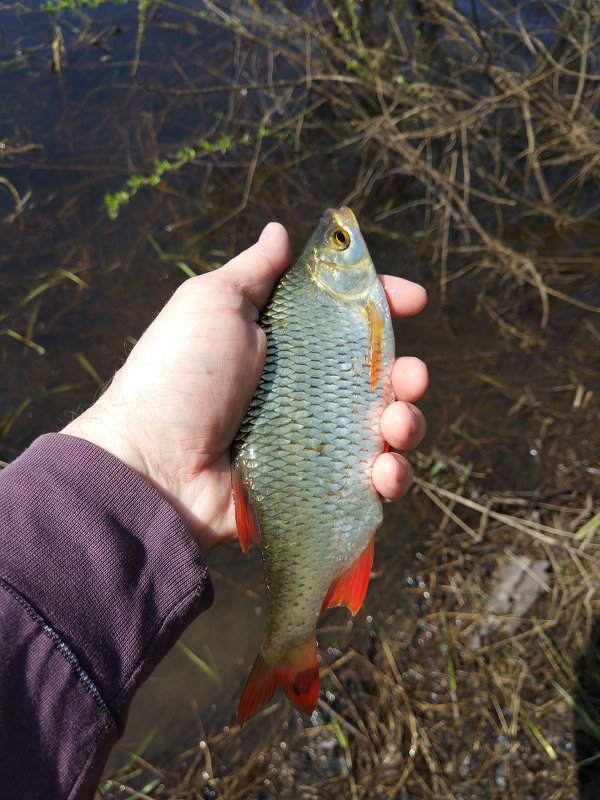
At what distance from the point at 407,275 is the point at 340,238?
2.83 meters

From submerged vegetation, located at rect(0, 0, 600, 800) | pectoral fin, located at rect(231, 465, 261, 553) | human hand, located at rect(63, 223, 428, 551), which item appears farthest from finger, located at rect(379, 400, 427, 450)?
submerged vegetation, located at rect(0, 0, 600, 800)

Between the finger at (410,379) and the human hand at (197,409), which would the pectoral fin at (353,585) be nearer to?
the human hand at (197,409)

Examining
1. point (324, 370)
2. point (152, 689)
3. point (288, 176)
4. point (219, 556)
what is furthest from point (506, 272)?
point (152, 689)

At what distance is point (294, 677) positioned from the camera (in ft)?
6.61

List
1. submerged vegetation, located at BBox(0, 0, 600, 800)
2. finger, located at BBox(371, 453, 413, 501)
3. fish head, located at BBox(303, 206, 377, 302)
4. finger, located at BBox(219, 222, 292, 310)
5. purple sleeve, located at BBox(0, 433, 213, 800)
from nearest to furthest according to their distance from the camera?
purple sleeve, located at BBox(0, 433, 213, 800) → finger, located at BBox(371, 453, 413, 501) → fish head, located at BBox(303, 206, 377, 302) → finger, located at BBox(219, 222, 292, 310) → submerged vegetation, located at BBox(0, 0, 600, 800)

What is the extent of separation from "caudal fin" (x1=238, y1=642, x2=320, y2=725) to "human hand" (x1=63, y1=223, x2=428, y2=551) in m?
0.50

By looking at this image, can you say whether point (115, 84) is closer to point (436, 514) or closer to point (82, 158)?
point (82, 158)

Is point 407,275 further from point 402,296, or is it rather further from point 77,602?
point 77,602

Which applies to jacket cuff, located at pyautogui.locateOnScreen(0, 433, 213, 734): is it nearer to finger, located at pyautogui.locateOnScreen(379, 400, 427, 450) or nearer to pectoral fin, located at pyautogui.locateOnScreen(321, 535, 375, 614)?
pectoral fin, located at pyautogui.locateOnScreen(321, 535, 375, 614)

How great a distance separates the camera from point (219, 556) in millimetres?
3693

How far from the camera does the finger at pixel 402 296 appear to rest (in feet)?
8.59

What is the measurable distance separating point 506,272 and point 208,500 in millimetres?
3352

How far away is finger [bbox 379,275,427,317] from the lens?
8.59 feet

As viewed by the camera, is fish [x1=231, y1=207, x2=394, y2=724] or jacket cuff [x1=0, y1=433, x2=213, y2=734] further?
fish [x1=231, y1=207, x2=394, y2=724]
